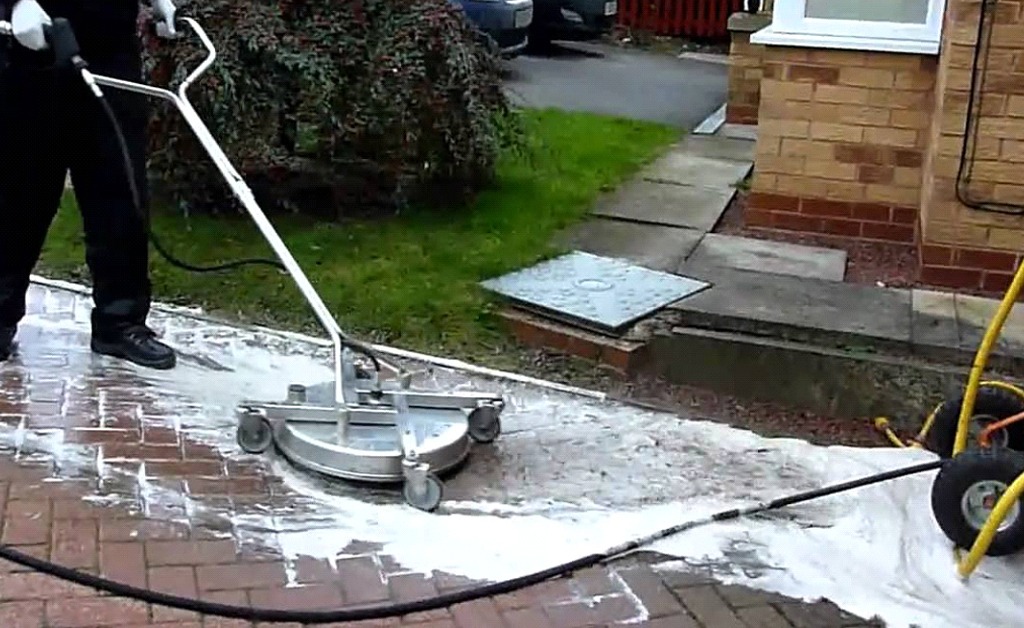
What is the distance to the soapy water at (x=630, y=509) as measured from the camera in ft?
11.3

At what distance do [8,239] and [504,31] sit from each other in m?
9.58

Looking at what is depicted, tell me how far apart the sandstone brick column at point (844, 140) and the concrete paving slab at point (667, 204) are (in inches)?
15.6

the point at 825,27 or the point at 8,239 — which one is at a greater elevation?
the point at 825,27

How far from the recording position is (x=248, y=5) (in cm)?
611

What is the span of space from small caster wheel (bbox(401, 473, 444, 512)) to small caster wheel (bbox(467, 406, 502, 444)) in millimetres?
399

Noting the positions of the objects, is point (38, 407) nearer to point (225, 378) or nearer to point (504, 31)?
point (225, 378)

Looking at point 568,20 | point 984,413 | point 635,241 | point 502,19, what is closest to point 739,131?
point 635,241

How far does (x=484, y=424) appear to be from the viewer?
409 cm

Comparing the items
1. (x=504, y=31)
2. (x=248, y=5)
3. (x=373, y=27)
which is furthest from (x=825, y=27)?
(x=504, y=31)

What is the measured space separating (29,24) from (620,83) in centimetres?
914

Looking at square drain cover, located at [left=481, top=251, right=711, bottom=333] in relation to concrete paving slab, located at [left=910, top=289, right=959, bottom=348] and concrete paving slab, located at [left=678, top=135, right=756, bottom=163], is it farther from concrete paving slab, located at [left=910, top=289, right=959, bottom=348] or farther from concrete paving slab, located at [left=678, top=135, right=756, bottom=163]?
concrete paving slab, located at [left=678, top=135, right=756, bottom=163]

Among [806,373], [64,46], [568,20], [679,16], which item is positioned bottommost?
[679,16]

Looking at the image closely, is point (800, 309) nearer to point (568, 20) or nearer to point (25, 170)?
point (25, 170)

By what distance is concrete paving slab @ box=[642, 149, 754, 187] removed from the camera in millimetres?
7648
